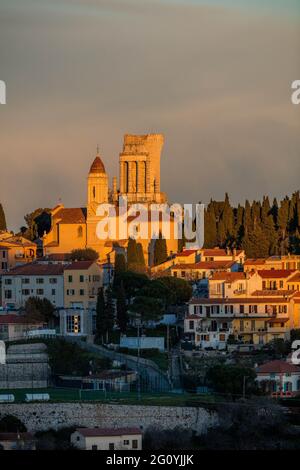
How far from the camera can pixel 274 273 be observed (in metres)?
87.6

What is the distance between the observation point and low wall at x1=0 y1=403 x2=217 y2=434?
73438 mm

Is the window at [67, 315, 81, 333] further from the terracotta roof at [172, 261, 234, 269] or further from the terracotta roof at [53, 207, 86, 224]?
the terracotta roof at [53, 207, 86, 224]

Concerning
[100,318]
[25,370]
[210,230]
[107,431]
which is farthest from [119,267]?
[107,431]

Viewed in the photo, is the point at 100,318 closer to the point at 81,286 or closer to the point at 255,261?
the point at 81,286

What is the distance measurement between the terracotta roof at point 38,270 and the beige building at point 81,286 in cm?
72

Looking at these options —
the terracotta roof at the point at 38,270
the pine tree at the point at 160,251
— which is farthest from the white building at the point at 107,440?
the pine tree at the point at 160,251

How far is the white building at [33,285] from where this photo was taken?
86.8 metres

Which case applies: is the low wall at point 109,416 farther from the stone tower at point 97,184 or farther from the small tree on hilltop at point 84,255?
the stone tower at point 97,184

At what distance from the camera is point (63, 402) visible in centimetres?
7406

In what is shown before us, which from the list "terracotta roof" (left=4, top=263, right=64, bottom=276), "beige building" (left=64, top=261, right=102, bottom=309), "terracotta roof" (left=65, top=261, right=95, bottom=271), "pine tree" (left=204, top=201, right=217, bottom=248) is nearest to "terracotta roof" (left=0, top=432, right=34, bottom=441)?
"beige building" (left=64, top=261, right=102, bottom=309)

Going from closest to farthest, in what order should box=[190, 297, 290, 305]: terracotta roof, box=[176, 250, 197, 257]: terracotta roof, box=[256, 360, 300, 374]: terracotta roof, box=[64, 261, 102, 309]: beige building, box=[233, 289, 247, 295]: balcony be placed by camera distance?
box=[256, 360, 300, 374]: terracotta roof, box=[190, 297, 290, 305]: terracotta roof, box=[233, 289, 247, 295]: balcony, box=[64, 261, 102, 309]: beige building, box=[176, 250, 197, 257]: terracotta roof

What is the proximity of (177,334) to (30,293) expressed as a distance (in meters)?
6.19

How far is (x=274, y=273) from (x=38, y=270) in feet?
24.5
